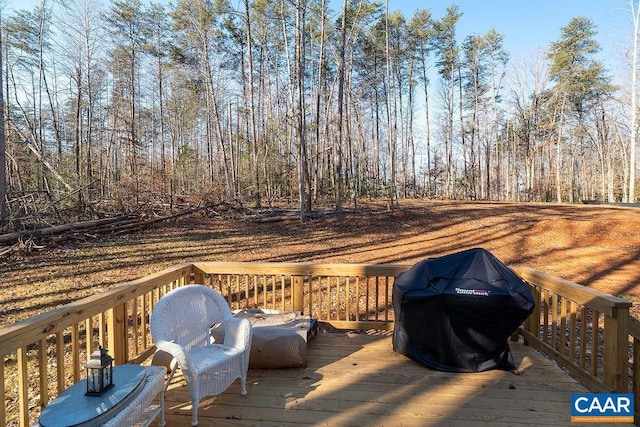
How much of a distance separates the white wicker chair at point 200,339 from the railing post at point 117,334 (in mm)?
400

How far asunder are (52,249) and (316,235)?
603cm

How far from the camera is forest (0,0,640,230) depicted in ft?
41.6

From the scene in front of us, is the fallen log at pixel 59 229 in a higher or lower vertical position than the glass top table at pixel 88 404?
higher

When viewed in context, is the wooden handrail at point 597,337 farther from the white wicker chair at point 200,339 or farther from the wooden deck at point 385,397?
the white wicker chair at point 200,339

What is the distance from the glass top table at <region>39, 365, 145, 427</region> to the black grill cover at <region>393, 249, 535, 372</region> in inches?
74.5

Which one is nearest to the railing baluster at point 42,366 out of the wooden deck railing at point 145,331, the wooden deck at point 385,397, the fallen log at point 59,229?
the wooden deck railing at point 145,331

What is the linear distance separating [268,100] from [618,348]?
20.8 meters

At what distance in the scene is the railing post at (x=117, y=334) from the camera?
8.04 feet

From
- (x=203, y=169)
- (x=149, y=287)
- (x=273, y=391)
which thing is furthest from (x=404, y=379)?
(x=203, y=169)

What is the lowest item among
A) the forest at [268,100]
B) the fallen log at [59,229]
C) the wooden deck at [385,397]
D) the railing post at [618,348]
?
the wooden deck at [385,397]

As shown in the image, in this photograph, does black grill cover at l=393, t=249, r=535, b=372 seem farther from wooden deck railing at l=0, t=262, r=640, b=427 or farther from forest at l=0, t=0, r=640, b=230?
forest at l=0, t=0, r=640, b=230

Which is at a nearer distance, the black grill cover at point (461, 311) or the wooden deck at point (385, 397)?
the wooden deck at point (385, 397)

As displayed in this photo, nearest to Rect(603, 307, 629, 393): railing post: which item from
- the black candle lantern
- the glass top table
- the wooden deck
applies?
the wooden deck

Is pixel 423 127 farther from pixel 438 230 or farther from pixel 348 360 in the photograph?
pixel 348 360
